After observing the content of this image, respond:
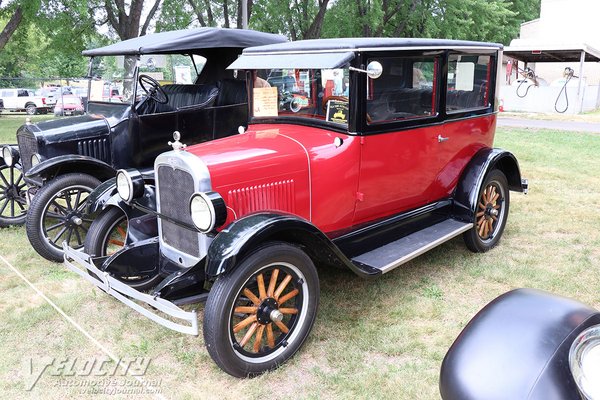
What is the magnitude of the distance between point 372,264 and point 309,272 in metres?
0.63

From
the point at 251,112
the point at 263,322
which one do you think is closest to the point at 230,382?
→ the point at 263,322

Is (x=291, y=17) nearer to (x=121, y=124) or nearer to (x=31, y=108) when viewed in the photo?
(x=31, y=108)

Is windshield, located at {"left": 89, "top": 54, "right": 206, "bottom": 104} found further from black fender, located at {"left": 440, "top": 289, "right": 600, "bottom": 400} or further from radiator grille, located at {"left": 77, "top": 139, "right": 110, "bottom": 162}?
black fender, located at {"left": 440, "top": 289, "right": 600, "bottom": 400}

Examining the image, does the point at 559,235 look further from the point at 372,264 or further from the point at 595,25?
the point at 595,25

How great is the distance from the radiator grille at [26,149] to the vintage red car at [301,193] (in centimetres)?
156

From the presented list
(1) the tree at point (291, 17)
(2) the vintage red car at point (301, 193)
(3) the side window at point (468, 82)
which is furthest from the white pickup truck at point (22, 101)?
(3) the side window at point (468, 82)

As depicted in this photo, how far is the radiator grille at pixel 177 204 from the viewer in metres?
3.09

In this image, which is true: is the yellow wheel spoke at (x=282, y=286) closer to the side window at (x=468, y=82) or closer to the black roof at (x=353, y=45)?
the black roof at (x=353, y=45)

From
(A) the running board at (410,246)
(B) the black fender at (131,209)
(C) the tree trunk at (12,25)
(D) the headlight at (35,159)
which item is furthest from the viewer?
(C) the tree trunk at (12,25)

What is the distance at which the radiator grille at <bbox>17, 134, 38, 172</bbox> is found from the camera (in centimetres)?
518

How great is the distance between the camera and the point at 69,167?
16.2ft

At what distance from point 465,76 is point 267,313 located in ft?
9.04

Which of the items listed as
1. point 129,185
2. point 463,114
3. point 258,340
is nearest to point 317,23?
point 463,114

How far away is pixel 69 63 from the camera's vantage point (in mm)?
43500
